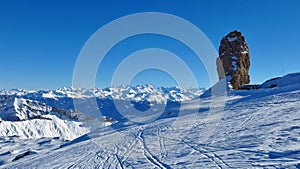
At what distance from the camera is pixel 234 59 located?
5341 cm

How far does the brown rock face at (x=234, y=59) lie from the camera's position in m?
52.2

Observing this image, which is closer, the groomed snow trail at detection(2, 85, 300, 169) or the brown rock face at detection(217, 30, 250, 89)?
the groomed snow trail at detection(2, 85, 300, 169)

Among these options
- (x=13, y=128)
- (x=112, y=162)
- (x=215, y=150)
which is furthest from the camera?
(x=13, y=128)

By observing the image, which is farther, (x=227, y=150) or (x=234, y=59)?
(x=234, y=59)

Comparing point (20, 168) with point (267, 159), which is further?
point (20, 168)

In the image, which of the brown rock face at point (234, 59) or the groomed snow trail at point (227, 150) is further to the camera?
the brown rock face at point (234, 59)

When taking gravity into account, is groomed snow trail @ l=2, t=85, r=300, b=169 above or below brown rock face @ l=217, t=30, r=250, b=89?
below

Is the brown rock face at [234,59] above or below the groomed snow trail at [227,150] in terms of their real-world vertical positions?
above

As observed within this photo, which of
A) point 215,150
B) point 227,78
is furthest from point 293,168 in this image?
point 227,78

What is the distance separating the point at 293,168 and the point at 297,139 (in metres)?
3.33

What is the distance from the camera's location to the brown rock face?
171 ft

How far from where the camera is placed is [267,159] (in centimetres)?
877

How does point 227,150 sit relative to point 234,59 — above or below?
below

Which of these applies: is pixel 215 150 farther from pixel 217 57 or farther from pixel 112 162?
A: pixel 217 57
